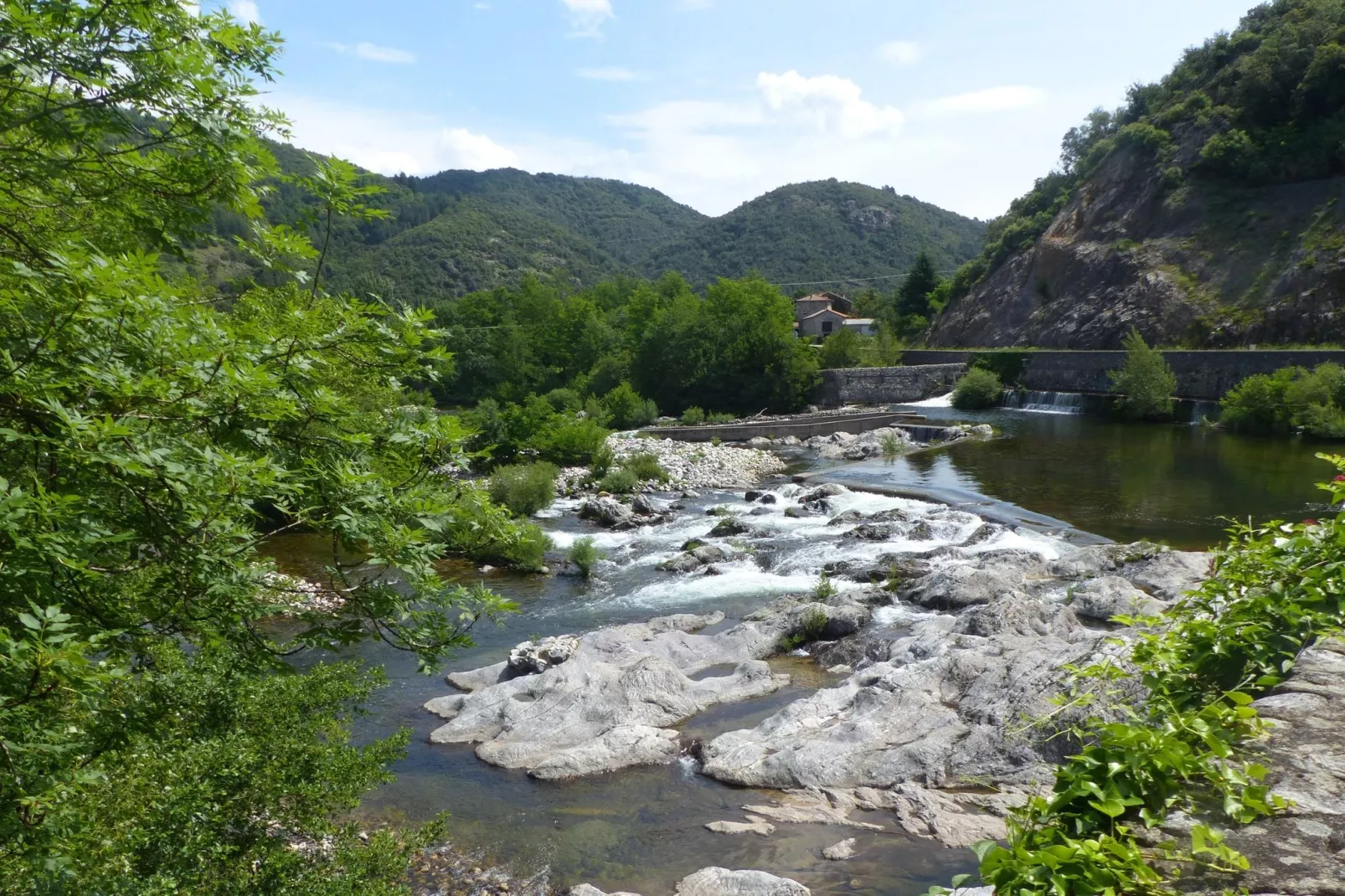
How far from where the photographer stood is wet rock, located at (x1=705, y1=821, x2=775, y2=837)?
294 inches

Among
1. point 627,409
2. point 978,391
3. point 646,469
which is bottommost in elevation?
point 646,469

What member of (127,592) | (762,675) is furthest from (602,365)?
(127,592)

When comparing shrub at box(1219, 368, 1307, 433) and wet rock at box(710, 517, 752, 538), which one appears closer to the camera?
wet rock at box(710, 517, 752, 538)

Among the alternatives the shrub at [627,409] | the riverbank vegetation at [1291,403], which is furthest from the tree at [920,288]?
the riverbank vegetation at [1291,403]

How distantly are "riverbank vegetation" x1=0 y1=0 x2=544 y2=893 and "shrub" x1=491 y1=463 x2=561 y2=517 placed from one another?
1673cm

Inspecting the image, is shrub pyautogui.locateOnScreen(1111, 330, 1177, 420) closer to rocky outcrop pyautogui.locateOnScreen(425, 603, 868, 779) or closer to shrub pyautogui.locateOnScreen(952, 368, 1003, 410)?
shrub pyautogui.locateOnScreen(952, 368, 1003, 410)

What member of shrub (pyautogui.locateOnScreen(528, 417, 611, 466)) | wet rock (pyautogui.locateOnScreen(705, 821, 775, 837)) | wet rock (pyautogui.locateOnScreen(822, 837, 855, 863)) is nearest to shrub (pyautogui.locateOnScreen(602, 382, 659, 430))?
shrub (pyautogui.locateOnScreen(528, 417, 611, 466))

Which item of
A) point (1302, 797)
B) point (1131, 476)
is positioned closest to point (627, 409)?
point (1131, 476)

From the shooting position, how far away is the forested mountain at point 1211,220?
128 ft

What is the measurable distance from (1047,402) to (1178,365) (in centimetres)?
579

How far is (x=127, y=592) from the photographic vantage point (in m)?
3.46

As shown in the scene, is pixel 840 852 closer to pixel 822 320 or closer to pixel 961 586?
pixel 961 586

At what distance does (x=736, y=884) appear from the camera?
21.2 ft

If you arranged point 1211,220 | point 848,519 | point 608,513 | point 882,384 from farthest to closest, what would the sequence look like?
point 882,384 → point 1211,220 → point 608,513 → point 848,519
